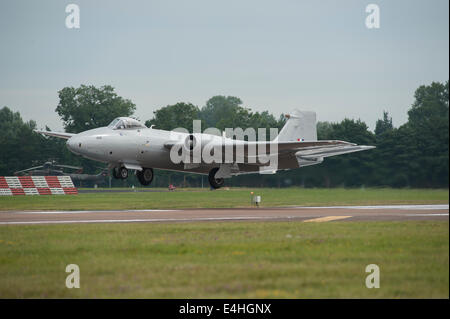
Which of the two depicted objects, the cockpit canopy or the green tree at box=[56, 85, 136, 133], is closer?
the cockpit canopy

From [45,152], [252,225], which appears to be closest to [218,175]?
[252,225]

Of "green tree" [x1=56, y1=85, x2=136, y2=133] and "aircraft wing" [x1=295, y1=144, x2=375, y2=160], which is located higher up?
"green tree" [x1=56, y1=85, x2=136, y2=133]

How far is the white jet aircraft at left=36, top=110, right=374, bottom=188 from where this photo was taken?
30.6m

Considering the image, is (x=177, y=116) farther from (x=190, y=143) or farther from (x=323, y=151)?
(x=323, y=151)

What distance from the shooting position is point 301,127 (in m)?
40.0

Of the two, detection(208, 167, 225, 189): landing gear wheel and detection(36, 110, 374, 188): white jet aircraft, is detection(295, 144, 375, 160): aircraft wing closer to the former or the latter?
detection(36, 110, 374, 188): white jet aircraft

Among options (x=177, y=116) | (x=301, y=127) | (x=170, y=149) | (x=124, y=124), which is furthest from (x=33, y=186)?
(x=301, y=127)

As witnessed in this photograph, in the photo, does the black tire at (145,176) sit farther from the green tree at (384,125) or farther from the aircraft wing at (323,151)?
the green tree at (384,125)

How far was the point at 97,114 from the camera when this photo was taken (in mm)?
77812

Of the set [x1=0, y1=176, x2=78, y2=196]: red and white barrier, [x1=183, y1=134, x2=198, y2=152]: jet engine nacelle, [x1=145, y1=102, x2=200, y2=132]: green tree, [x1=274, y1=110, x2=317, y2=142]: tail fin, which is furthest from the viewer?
[x1=145, y1=102, x2=200, y2=132]: green tree

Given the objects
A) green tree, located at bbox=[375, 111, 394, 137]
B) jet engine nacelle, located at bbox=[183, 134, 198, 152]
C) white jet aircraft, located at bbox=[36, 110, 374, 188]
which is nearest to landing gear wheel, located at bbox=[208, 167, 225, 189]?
white jet aircraft, located at bbox=[36, 110, 374, 188]

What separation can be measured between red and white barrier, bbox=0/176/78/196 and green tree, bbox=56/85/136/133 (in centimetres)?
1699

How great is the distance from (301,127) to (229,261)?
29.0 m

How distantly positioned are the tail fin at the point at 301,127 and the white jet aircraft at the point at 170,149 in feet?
15.3
